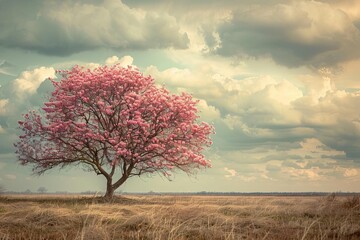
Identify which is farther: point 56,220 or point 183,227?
point 56,220

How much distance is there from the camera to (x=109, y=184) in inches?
1475

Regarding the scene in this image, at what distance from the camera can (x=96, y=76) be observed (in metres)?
35.5

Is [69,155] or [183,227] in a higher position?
[69,155]

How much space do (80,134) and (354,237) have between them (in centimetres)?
2606

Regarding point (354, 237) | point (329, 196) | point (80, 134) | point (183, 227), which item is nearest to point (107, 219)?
point (183, 227)

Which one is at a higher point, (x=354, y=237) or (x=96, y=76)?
(x=96, y=76)

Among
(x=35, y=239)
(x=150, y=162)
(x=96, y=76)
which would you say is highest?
(x=96, y=76)

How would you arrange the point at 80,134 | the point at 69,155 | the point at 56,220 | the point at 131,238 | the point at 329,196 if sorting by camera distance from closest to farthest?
the point at 131,238
the point at 56,220
the point at 329,196
the point at 80,134
the point at 69,155

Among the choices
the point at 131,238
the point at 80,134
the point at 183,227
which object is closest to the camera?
the point at 131,238

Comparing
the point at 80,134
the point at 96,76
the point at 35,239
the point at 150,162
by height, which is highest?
the point at 96,76

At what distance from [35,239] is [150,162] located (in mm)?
23976

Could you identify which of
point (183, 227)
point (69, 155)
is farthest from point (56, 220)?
point (69, 155)

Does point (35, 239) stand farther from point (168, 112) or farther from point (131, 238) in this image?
point (168, 112)

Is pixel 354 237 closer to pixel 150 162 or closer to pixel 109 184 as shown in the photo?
pixel 150 162
